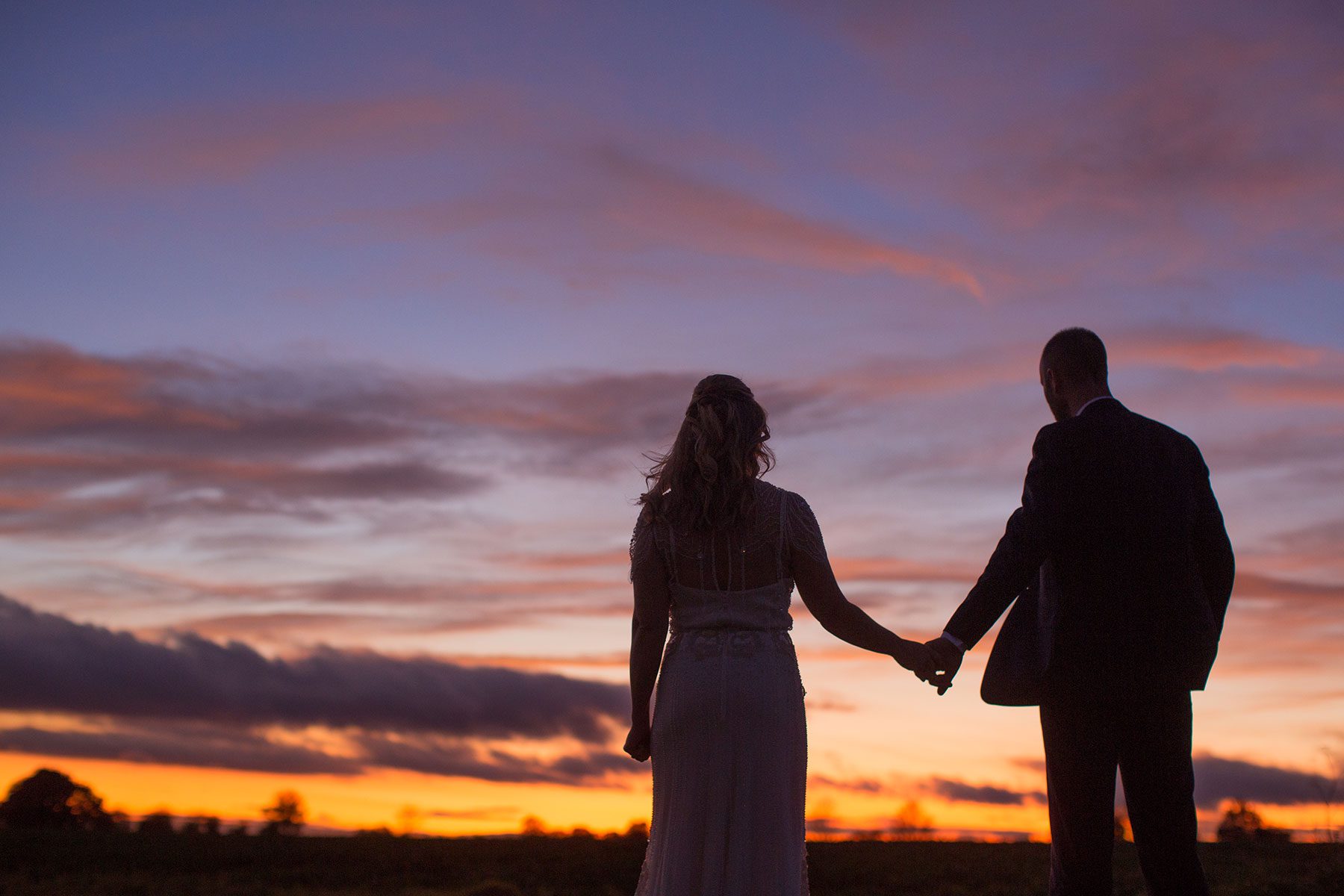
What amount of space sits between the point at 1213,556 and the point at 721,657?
2.36m

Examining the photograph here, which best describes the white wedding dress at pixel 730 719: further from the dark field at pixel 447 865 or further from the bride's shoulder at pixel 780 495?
the dark field at pixel 447 865

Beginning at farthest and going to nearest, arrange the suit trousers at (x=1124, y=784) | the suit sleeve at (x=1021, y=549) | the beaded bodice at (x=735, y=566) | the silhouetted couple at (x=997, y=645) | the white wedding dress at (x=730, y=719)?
1. the suit sleeve at (x=1021, y=549)
2. the beaded bodice at (x=735, y=566)
3. the white wedding dress at (x=730, y=719)
4. the silhouetted couple at (x=997, y=645)
5. the suit trousers at (x=1124, y=784)

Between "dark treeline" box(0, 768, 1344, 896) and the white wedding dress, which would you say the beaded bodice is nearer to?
the white wedding dress

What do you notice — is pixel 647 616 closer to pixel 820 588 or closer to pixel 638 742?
pixel 638 742

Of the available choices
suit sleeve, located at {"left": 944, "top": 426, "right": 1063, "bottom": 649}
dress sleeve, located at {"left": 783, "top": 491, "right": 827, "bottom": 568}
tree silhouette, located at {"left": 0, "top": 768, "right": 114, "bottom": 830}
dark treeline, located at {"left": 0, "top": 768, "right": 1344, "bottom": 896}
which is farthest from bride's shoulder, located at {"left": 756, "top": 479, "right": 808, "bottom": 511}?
tree silhouette, located at {"left": 0, "top": 768, "right": 114, "bottom": 830}

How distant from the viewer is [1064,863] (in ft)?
16.1

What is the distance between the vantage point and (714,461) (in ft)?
16.8

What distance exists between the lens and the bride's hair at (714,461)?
512cm

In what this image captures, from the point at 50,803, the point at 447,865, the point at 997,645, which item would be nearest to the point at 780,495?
the point at 997,645

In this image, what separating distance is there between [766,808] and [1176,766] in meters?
1.75

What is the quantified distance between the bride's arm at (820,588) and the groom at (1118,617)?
2.93 ft

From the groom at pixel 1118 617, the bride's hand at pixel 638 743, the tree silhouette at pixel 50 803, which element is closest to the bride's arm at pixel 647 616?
the bride's hand at pixel 638 743

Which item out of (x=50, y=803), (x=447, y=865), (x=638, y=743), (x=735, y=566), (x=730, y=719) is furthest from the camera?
(x=50, y=803)

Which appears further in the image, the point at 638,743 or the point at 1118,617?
the point at 638,743
